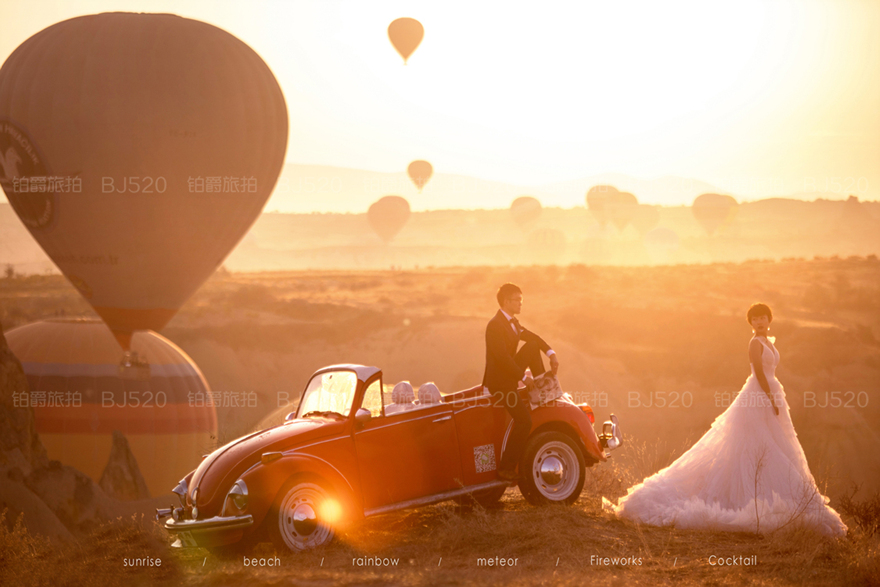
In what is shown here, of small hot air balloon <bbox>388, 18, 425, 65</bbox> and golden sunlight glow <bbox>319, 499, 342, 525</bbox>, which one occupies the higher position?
small hot air balloon <bbox>388, 18, 425, 65</bbox>

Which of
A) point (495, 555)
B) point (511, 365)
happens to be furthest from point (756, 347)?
point (495, 555)

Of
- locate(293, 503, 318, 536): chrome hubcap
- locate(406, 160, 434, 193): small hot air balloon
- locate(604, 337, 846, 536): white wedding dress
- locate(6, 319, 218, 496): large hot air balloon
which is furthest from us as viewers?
locate(406, 160, 434, 193): small hot air balloon

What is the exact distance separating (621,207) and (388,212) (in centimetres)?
3546

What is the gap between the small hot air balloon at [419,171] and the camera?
10156 cm

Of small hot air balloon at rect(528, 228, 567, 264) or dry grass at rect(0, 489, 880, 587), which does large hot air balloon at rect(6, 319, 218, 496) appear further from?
small hot air balloon at rect(528, 228, 567, 264)

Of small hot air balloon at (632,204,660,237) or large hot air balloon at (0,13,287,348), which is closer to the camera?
large hot air balloon at (0,13,287,348)

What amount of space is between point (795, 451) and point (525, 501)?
341 centimetres

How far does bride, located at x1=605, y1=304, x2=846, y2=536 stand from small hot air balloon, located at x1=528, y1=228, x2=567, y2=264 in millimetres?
139146

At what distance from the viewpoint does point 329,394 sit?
949 centimetres

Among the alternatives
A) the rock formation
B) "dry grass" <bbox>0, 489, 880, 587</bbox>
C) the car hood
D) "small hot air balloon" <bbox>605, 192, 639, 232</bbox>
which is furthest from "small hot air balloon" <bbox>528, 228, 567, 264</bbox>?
the car hood

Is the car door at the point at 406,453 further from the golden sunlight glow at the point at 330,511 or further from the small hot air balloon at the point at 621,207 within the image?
the small hot air balloon at the point at 621,207

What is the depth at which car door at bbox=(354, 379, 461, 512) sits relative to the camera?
891 cm

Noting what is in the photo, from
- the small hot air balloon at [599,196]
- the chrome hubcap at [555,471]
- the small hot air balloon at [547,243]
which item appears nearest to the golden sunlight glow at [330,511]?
the chrome hubcap at [555,471]

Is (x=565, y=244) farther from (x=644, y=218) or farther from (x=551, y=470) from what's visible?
(x=551, y=470)
